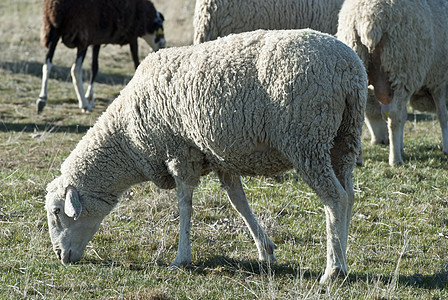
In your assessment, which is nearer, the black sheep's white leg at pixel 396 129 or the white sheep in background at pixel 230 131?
the white sheep in background at pixel 230 131

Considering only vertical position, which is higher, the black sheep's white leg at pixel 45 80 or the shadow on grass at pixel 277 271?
the shadow on grass at pixel 277 271

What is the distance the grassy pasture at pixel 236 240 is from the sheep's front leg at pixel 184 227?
0.10 metres

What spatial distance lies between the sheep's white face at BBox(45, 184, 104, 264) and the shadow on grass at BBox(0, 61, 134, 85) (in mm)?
8462

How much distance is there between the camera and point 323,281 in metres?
4.35

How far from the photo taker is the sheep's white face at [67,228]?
16.4 ft

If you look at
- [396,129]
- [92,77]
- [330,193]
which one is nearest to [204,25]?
[396,129]

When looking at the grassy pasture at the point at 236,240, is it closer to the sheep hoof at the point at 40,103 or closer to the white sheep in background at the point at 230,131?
the white sheep in background at the point at 230,131

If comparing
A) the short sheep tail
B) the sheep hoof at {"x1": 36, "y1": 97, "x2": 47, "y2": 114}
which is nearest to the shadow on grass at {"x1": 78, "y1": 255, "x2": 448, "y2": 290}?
the short sheep tail

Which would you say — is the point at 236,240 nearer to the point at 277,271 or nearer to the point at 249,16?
the point at 277,271

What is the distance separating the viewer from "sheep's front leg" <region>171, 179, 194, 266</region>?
191 inches

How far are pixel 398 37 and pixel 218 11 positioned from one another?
226cm

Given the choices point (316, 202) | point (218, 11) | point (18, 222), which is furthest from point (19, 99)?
point (316, 202)

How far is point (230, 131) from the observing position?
4.49 m

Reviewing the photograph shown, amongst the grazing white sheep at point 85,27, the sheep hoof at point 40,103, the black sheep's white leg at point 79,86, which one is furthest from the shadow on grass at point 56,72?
the sheep hoof at point 40,103
